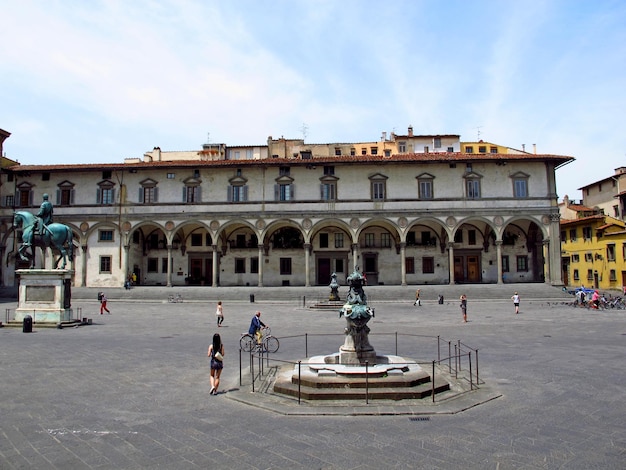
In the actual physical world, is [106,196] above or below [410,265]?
above

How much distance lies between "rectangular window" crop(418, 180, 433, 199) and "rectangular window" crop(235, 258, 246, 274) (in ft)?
51.7

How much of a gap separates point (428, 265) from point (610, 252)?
1618 cm

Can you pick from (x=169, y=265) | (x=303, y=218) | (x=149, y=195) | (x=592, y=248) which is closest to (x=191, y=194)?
(x=149, y=195)

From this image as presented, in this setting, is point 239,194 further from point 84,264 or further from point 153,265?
point 84,264

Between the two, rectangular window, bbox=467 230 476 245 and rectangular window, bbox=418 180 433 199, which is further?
rectangular window, bbox=467 230 476 245

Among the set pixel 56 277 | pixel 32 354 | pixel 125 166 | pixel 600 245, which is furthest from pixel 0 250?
pixel 600 245

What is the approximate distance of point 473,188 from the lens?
118 feet

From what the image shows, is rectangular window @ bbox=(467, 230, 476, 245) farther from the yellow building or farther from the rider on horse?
the rider on horse

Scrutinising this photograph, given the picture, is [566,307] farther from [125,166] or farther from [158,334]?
[125,166]

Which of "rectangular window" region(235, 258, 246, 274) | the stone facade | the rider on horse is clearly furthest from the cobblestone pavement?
"rectangular window" region(235, 258, 246, 274)

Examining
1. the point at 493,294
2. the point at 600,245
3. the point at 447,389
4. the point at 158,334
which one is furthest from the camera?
the point at 600,245

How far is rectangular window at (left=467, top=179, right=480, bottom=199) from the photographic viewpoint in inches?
1419

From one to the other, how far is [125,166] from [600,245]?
136ft

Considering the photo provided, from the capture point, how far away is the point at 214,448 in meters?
5.90
